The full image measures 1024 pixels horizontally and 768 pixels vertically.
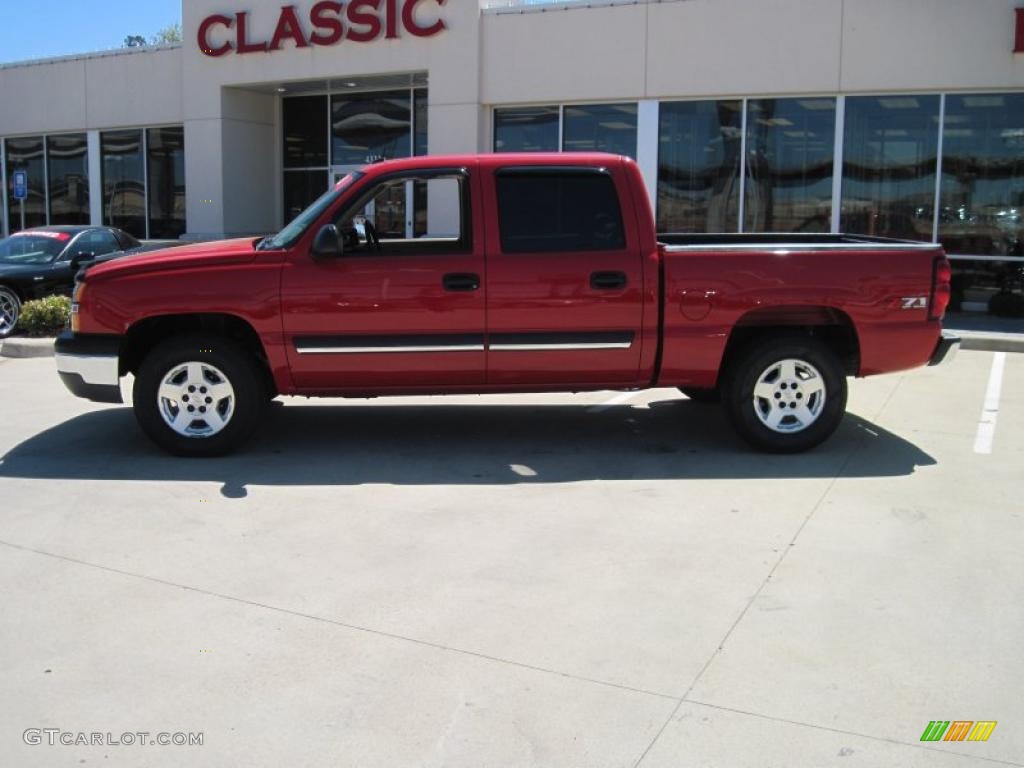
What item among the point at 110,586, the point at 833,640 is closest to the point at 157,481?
the point at 110,586

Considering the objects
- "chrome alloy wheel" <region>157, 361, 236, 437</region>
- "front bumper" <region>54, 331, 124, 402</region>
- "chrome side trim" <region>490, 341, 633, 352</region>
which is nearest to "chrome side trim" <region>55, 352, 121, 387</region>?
"front bumper" <region>54, 331, 124, 402</region>

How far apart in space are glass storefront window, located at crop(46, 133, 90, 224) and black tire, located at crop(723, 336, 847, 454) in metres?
20.4

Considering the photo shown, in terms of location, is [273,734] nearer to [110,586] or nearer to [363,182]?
[110,586]

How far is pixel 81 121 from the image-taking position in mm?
22750

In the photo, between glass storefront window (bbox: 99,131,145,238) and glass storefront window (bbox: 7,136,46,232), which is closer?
glass storefront window (bbox: 99,131,145,238)

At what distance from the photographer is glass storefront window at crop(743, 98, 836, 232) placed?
1580cm

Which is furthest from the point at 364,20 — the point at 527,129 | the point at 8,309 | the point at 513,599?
the point at 513,599

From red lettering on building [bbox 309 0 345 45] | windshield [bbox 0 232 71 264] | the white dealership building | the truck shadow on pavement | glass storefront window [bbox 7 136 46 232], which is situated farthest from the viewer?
glass storefront window [bbox 7 136 46 232]

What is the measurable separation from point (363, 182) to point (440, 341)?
1.20m

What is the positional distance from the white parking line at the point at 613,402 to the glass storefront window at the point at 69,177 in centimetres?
1827

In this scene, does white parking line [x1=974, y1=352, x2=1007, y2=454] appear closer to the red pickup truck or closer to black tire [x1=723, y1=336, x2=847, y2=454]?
the red pickup truck

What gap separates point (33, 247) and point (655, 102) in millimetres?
9835

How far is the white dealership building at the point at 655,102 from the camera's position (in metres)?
15.1

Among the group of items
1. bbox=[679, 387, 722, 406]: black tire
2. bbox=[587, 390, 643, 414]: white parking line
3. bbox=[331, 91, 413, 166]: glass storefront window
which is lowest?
bbox=[587, 390, 643, 414]: white parking line
